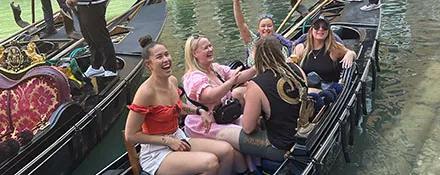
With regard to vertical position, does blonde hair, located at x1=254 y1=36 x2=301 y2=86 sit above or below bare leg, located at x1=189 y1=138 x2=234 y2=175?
above

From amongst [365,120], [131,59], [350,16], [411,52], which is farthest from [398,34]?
[131,59]

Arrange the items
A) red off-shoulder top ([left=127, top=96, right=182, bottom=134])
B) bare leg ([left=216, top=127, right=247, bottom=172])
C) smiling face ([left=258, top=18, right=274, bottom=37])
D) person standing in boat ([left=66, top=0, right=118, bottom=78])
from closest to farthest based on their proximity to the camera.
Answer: red off-shoulder top ([left=127, top=96, right=182, bottom=134]), bare leg ([left=216, top=127, right=247, bottom=172]), smiling face ([left=258, top=18, right=274, bottom=37]), person standing in boat ([left=66, top=0, right=118, bottom=78])

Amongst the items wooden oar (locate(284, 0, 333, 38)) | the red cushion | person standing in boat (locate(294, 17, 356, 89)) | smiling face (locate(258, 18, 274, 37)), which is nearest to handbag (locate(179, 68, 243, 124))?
smiling face (locate(258, 18, 274, 37))

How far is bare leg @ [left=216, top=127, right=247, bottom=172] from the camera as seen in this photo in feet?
8.68

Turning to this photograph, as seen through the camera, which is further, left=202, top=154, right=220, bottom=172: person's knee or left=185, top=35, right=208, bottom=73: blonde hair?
left=185, top=35, right=208, bottom=73: blonde hair

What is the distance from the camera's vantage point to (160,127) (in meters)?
2.37

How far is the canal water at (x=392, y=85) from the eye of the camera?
3557 millimetres

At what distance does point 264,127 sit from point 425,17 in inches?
208

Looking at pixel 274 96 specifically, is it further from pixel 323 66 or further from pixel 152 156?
pixel 323 66

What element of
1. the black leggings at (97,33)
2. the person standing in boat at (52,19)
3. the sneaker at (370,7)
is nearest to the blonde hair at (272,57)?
the black leggings at (97,33)

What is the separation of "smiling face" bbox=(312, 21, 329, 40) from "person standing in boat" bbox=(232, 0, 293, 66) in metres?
0.22

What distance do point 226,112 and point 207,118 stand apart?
9 centimetres

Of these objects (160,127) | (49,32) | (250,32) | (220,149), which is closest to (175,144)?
(160,127)

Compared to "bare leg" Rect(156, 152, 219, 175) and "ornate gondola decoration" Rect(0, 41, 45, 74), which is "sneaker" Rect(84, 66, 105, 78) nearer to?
"ornate gondola decoration" Rect(0, 41, 45, 74)
